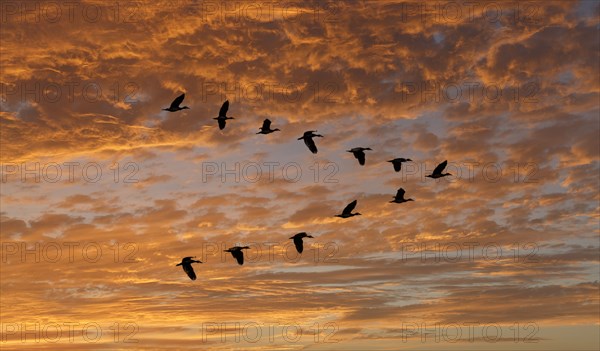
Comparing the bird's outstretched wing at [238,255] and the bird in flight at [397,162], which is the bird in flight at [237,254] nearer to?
the bird's outstretched wing at [238,255]

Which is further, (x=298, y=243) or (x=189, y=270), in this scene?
(x=189, y=270)

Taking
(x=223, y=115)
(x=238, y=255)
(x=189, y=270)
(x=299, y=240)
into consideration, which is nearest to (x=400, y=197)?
(x=299, y=240)

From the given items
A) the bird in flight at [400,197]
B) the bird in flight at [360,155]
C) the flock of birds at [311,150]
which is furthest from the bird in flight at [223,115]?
the bird in flight at [400,197]

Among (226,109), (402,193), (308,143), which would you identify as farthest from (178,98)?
(402,193)

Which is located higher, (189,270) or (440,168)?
(440,168)

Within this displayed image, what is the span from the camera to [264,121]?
6456 cm

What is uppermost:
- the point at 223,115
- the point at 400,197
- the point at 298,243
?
the point at 223,115

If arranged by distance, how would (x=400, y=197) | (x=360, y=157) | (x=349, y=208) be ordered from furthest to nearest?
(x=400, y=197), (x=349, y=208), (x=360, y=157)

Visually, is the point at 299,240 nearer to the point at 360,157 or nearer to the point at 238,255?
the point at 238,255

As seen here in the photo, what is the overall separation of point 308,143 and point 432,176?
10.2 m

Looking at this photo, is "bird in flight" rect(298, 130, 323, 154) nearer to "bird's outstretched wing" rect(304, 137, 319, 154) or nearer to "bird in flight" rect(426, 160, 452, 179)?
"bird's outstretched wing" rect(304, 137, 319, 154)

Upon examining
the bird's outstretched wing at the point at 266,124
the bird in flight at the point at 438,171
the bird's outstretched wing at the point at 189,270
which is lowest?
the bird's outstretched wing at the point at 189,270

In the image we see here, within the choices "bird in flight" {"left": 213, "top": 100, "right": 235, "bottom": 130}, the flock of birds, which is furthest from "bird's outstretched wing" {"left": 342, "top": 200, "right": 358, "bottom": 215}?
"bird in flight" {"left": 213, "top": 100, "right": 235, "bottom": 130}

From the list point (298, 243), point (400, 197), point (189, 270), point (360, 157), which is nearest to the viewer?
point (298, 243)
